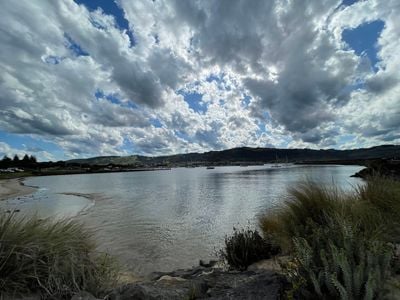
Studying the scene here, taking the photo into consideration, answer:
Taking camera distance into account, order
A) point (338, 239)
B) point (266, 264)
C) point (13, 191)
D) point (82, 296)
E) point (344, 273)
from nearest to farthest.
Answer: point (344, 273), point (82, 296), point (338, 239), point (266, 264), point (13, 191)

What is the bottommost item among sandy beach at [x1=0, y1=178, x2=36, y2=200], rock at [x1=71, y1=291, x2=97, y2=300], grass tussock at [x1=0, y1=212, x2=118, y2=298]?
sandy beach at [x1=0, y1=178, x2=36, y2=200]

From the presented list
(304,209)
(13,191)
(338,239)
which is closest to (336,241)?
(338,239)

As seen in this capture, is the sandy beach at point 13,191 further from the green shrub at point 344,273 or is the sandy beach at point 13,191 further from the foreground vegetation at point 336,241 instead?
the green shrub at point 344,273

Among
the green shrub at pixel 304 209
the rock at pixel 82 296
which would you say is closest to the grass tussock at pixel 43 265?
the rock at pixel 82 296

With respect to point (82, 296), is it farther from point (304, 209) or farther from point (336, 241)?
point (304, 209)

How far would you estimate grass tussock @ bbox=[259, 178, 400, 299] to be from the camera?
2811 mm

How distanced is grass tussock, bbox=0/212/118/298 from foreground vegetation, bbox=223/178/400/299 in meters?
2.86

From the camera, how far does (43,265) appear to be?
386cm

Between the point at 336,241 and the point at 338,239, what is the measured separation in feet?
0.26

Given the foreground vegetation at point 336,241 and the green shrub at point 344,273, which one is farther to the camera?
the foreground vegetation at point 336,241

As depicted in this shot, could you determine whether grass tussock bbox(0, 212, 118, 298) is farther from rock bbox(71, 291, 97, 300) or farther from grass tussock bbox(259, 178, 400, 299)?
grass tussock bbox(259, 178, 400, 299)

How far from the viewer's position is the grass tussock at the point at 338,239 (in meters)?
2.81

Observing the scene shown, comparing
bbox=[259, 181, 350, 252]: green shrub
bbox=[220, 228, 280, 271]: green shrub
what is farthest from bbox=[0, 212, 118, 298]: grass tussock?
bbox=[259, 181, 350, 252]: green shrub

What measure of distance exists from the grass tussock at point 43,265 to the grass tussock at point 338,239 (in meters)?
2.88
